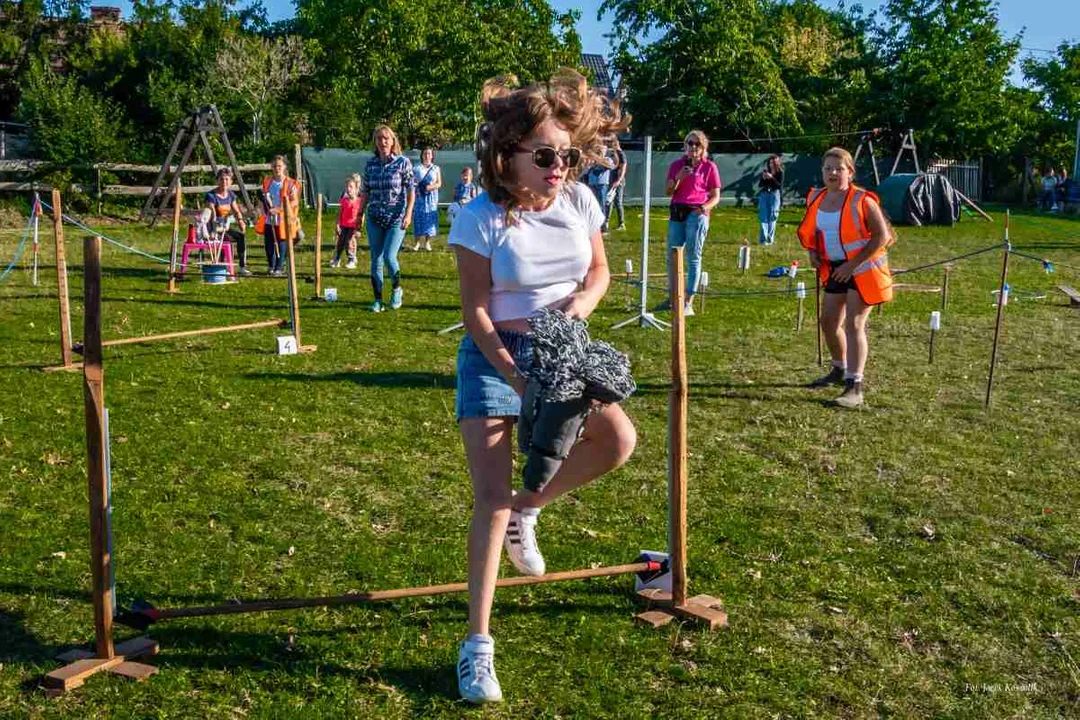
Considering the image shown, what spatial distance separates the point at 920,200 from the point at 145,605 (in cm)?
2772

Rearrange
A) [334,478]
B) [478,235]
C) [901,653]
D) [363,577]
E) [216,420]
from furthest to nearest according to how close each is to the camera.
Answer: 1. [216,420]
2. [334,478]
3. [363,577]
4. [901,653]
5. [478,235]

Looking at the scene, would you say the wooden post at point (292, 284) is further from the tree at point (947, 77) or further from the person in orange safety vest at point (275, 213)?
the tree at point (947, 77)

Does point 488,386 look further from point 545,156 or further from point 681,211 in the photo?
point 681,211

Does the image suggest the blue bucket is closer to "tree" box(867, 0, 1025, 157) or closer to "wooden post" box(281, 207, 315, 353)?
"wooden post" box(281, 207, 315, 353)

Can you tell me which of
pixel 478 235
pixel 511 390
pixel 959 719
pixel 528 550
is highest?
pixel 478 235

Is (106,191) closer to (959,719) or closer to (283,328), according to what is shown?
(283,328)

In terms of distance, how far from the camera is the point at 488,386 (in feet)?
11.7

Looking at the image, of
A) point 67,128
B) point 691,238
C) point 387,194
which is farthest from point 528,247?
point 67,128

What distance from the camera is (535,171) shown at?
3.51m

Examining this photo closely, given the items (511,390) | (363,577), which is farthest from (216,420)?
(511,390)

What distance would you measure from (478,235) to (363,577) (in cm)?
194

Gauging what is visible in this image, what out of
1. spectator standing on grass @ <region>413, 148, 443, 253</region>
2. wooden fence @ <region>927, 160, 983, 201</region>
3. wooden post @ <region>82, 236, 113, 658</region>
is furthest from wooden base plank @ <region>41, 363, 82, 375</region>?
wooden fence @ <region>927, 160, 983, 201</region>

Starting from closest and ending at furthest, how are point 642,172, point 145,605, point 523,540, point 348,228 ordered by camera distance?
Answer: 1. point 145,605
2. point 523,540
3. point 348,228
4. point 642,172

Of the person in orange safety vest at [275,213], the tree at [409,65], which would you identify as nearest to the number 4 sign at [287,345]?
the person in orange safety vest at [275,213]
